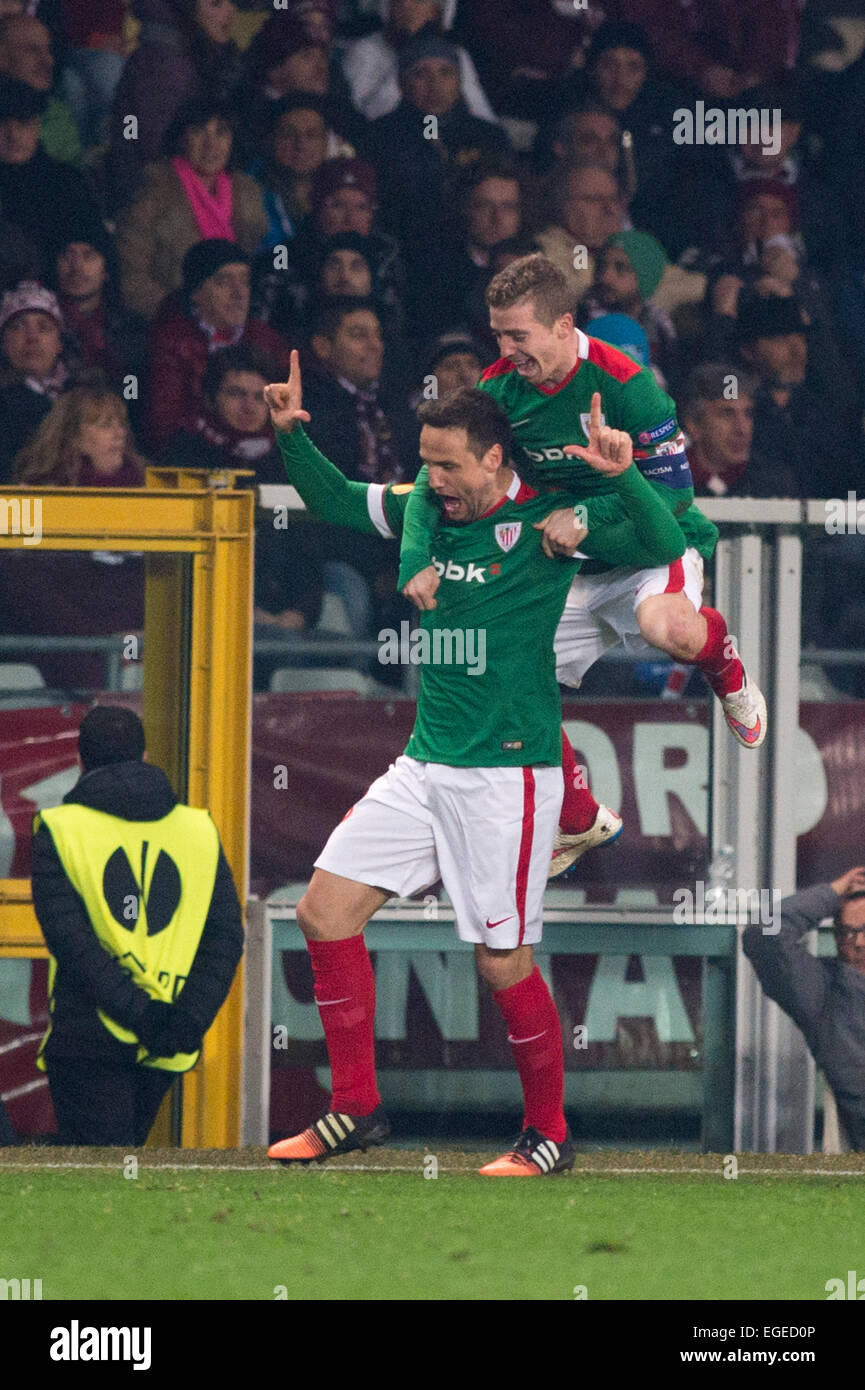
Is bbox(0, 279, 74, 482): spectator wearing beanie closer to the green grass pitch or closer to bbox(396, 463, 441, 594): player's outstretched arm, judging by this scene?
bbox(396, 463, 441, 594): player's outstretched arm

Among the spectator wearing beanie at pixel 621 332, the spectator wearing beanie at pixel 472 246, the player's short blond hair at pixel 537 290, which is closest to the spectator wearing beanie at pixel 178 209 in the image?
the spectator wearing beanie at pixel 472 246

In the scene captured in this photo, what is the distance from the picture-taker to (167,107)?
8891 mm

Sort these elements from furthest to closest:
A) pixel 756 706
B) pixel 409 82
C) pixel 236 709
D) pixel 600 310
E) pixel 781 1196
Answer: pixel 409 82, pixel 600 310, pixel 236 709, pixel 756 706, pixel 781 1196

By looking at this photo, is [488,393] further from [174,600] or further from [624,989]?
[624,989]

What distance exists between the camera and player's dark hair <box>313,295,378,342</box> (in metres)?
8.09

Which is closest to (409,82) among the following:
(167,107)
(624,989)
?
(167,107)

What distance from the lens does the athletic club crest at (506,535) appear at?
509cm

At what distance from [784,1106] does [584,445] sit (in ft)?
9.56

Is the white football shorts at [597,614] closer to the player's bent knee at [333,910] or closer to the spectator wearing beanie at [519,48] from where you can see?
the player's bent knee at [333,910]

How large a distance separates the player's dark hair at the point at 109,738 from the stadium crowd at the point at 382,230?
105cm

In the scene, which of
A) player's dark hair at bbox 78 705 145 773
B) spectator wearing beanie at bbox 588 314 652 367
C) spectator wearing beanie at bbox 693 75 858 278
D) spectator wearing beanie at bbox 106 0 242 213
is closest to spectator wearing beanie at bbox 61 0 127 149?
spectator wearing beanie at bbox 106 0 242 213

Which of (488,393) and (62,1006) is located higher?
(488,393)

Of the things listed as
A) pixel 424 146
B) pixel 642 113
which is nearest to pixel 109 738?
pixel 424 146

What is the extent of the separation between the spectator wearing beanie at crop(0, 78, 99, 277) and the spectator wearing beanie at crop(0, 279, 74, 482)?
0.50 m
